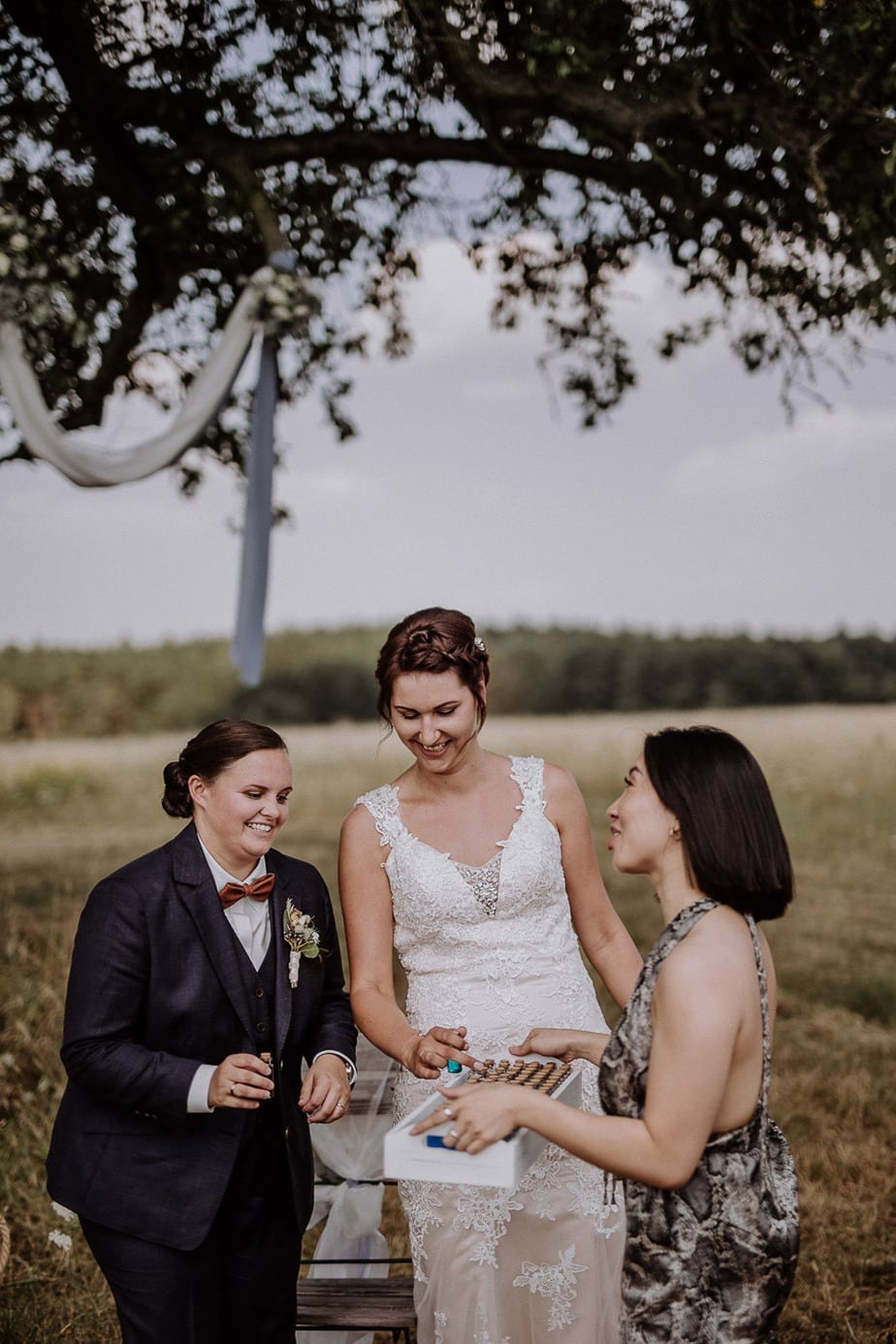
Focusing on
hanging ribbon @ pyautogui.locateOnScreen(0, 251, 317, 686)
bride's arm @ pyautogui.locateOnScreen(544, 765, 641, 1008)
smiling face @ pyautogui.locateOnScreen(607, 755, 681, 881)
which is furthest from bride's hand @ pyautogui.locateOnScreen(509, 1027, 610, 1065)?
hanging ribbon @ pyautogui.locateOnScreen(0, 251, 317, 686)

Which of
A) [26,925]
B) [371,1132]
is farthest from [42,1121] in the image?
[26,925]

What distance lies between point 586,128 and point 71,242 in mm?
3504

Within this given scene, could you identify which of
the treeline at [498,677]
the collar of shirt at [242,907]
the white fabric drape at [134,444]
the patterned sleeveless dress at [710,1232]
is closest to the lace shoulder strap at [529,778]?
the collar of shirt at [242,907]

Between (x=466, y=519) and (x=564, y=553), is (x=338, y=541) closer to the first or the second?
(x=466, y=519)

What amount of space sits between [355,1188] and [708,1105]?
2369mm

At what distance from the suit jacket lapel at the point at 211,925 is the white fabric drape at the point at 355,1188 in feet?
4.77

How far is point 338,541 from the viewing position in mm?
19422

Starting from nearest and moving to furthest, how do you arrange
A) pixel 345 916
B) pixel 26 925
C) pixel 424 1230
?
pixel 424 1230
pixel 345 916
pixel 26 925

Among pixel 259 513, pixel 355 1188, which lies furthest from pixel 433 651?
pixel 259 513

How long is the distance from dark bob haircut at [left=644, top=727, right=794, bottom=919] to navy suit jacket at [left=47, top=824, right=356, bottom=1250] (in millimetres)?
→ 1067

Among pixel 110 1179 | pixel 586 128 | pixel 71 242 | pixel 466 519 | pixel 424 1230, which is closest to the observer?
pixel 110 1179

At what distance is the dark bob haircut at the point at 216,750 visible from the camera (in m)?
2.71

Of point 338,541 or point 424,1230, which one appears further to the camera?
point 338,541

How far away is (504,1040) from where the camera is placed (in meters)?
3.26
